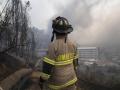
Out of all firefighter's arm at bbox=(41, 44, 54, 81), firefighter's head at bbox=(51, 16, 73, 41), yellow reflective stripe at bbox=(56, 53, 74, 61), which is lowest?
firefighter's arm at bbox=(41, 44, 54, 81)

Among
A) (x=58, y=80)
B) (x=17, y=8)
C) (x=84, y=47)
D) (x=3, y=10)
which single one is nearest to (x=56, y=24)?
(x=58, y=80)

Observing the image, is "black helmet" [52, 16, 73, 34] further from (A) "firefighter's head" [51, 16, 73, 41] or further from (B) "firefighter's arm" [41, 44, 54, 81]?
(B) "firefighter's arm" [41, 44, 54, 81]

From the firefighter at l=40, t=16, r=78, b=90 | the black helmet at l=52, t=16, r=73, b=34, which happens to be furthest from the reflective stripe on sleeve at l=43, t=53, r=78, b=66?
the black helmet at l=52, t=16, r=73, b=34

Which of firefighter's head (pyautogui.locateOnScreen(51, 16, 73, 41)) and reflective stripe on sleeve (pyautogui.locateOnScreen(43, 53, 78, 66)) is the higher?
firefighter's head (pyautogui.locateOnScreen(51, 16, 73, 41))

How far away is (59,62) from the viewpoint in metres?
4.27

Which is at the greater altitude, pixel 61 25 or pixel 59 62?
pixel 61 25

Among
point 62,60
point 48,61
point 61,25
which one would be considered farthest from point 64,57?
point 61,25

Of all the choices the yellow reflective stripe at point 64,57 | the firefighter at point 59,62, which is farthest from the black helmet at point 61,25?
the yellow reflective stripe at point 64,57

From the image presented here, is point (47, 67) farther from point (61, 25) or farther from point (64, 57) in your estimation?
point (61, 25)

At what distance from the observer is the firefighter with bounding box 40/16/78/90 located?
4.22 m

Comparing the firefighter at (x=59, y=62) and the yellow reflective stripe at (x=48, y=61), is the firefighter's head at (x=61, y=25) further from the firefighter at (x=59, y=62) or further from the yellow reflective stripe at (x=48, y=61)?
the yellow reflective stripe at (x=48, y=61)

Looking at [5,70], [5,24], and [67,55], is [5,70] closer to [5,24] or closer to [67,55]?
[5,24]

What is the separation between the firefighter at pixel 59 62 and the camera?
4.22m

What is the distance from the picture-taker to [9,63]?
24.2m
